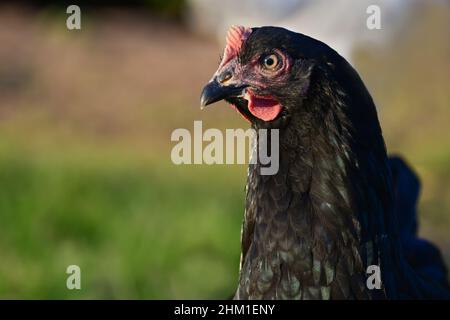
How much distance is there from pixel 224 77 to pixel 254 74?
90 mm

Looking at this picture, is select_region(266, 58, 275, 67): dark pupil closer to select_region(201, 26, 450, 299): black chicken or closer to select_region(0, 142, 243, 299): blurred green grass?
select_region(201, 26, 450, 299): black chicken

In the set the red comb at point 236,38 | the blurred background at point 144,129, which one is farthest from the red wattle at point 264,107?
the blurred background at point 144,129

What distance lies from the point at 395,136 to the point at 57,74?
2874 mm

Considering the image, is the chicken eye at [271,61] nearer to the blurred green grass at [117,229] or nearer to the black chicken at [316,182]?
the black chicken at [316,182]

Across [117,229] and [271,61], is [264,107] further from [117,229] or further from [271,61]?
[117,229]

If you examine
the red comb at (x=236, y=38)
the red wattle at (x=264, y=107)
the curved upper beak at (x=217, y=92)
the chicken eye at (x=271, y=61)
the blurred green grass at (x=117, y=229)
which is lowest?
the blurred green grass at (x=117, y=229)

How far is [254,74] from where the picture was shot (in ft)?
8.09

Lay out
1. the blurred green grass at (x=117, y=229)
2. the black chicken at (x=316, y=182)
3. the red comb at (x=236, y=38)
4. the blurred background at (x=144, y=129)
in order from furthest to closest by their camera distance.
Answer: the blurred background at (x=144, y=129)
the blurred green grass at (x=117, y=229)
the red comb at (x=236, y=38)
the black chicken at (x=316, y=182)

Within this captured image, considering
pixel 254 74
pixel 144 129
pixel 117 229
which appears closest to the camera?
pixel 254 74

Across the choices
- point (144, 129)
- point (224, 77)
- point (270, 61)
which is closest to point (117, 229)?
point (144, 129)

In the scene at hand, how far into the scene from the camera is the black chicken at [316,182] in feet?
7.66

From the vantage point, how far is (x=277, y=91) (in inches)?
95.0

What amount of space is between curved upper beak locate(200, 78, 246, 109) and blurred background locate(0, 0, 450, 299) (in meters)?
1.59
